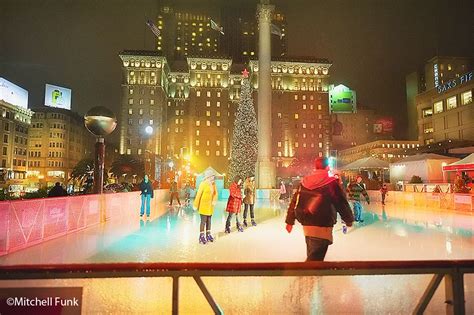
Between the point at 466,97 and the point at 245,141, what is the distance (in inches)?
1194

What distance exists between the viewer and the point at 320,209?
3.95m

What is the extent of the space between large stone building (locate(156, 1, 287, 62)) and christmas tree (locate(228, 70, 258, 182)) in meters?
95.6

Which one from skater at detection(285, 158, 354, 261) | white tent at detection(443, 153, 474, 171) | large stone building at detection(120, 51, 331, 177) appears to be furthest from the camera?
large stone building at detection(120, 51, 331, 177)

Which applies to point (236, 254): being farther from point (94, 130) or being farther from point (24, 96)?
point (24, 96)

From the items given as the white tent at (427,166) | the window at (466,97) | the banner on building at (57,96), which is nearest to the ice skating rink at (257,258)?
the white tent at (427,166)

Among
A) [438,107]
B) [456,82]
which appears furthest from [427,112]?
[456,82]

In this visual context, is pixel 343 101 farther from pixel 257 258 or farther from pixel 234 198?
pixel 257 258

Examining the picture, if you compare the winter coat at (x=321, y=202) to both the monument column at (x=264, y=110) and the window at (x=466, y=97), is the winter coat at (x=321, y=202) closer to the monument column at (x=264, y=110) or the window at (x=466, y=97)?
the monument column at (x=264, y=110)

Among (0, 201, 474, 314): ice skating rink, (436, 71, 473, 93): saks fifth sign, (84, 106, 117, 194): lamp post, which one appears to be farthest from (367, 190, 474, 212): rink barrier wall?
A: (436, 71, 473, 93): saks fifth sign

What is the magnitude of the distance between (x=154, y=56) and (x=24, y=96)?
32546 millimetres

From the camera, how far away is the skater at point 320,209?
3.93m

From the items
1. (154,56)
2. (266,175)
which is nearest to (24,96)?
(154,56)

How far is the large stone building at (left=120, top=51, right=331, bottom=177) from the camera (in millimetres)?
89438

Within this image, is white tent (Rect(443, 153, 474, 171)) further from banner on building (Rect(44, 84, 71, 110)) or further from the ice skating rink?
banner on building (Rect(44, 84, 71, 110))
